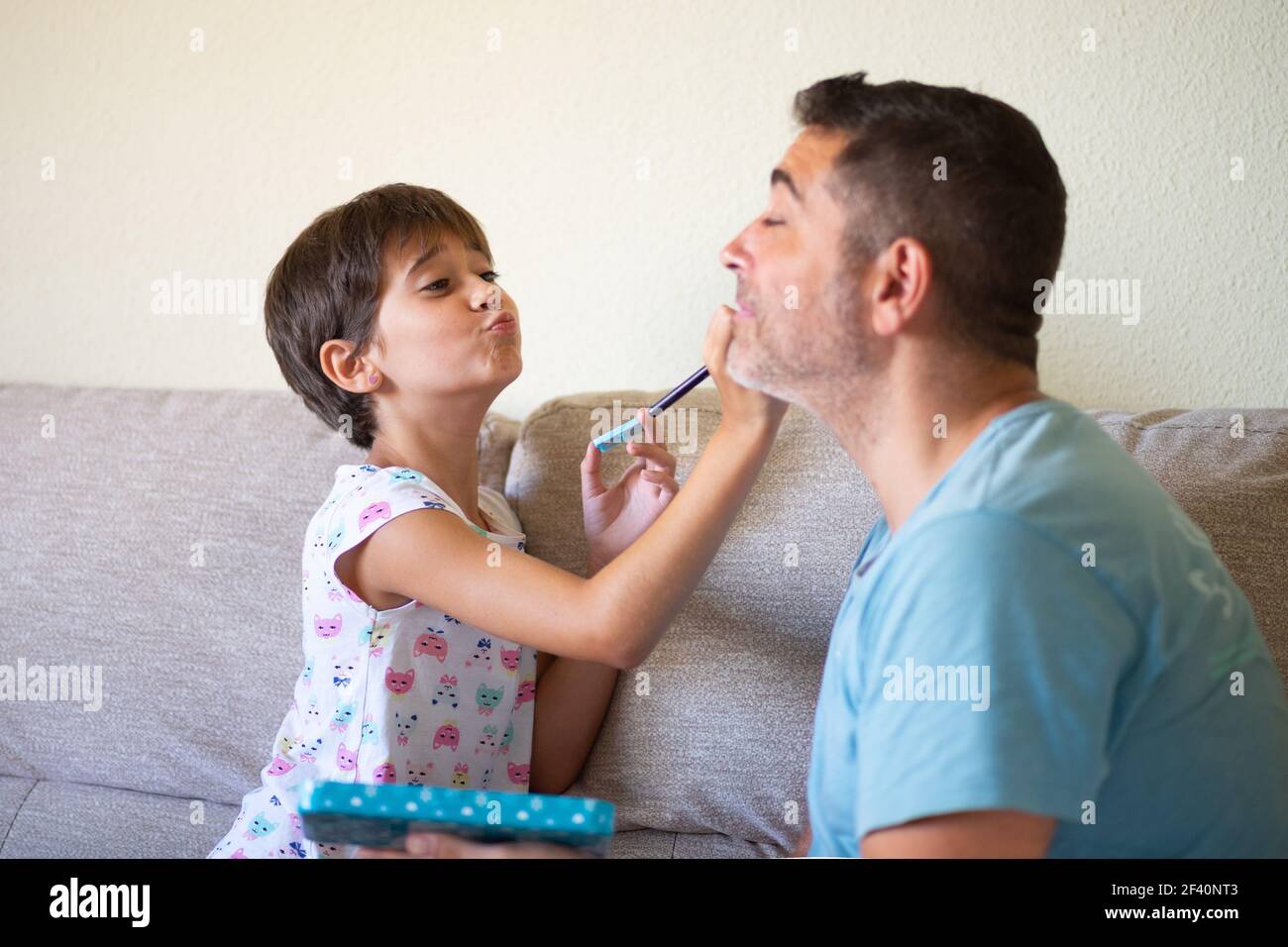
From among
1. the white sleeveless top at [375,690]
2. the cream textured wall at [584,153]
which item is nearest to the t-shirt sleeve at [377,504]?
the white sleeveless top at [375,690]

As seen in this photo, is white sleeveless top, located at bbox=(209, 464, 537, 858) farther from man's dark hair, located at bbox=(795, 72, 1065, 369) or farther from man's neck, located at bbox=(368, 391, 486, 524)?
man's dark hair, located at bbox=(795, 72, 1065, 369)

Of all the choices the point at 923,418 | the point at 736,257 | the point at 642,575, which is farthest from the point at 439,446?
the point at 923,418

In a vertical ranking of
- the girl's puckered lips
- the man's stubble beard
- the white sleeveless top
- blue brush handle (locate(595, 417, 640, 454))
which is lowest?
the white sleeveless top

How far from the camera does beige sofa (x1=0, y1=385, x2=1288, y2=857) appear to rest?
136 cm

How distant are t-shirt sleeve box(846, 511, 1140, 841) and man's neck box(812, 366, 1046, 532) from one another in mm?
151

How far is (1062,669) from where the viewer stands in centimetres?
76

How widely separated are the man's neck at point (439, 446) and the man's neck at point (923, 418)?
557mm

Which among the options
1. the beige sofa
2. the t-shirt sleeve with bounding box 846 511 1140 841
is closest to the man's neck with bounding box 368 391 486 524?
the beige sofa

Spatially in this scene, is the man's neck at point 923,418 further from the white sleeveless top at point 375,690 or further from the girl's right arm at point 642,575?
the white sleeveless top at point 375,690

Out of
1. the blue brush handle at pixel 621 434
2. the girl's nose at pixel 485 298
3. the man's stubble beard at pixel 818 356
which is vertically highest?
the girl's nose at pixel 485 298

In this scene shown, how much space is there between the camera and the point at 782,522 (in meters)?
1.40

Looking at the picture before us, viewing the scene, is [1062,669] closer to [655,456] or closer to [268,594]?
[655,456]

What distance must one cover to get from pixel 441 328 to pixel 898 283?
0.58 m

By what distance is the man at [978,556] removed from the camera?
76 cm
